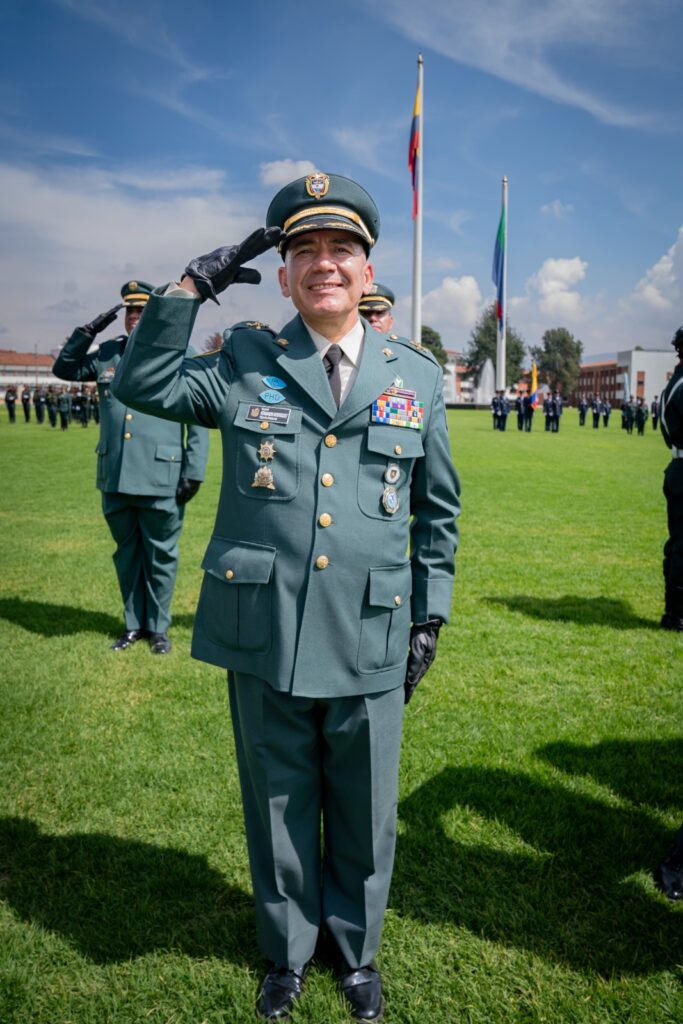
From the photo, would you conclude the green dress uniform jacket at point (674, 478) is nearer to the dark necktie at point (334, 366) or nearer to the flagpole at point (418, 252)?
the dark necktie at point (334, 366)

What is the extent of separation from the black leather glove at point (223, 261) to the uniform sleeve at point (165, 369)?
0.07 meters

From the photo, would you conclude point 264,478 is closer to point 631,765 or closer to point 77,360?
point 631,765

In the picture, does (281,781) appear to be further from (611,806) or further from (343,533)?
(611,806)

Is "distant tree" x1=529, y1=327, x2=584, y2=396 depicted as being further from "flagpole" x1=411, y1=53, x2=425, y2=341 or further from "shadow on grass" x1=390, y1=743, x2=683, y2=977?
"shadow on grass" x1=390, y1=743, x2=683, y2=977

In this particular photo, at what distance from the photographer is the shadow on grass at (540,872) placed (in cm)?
269

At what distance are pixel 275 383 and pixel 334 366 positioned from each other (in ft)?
0.68

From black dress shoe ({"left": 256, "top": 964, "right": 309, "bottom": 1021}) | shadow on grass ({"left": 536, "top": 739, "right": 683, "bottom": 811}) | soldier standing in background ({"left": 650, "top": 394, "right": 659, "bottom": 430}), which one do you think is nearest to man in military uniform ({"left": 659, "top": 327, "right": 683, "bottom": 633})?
soldier standing in background ({"left": 650, "top": 394, "right": 659, "bottom": 430})

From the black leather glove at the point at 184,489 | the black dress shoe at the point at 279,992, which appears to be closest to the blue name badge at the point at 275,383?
the black dress shoe at the point at 279,992

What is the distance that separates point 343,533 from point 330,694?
504mm

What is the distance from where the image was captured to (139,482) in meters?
5.41

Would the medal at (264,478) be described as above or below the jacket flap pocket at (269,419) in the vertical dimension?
below

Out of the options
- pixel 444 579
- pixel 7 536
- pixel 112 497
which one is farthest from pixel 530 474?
pixel 444 579

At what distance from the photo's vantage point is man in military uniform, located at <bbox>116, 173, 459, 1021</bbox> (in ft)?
7.30

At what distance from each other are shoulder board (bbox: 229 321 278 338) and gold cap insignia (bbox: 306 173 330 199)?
446mm
